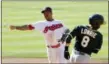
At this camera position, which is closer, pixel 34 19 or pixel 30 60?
pixel 30 60

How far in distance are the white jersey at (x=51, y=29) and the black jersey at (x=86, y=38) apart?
4.31 ft

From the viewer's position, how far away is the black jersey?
649 centimetres

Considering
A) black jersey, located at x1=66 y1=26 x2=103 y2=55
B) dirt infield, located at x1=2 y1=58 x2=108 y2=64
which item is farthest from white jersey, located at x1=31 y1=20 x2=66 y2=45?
dirt infield, located at x1=2 y1=58 x2=108 y2=64

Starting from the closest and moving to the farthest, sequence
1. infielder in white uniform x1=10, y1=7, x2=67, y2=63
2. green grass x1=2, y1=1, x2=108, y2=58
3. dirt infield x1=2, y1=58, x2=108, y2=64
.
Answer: infielder in white uniform x1=10, y1=7, x2=67, y2=63
dirt infield x1=2, y1=58, x2=108, y2=64
green grass x1=2, y1=1, x2=108, y2=58

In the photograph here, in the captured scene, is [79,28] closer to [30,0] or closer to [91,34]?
[91,34]

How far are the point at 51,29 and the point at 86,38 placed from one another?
5.27ft

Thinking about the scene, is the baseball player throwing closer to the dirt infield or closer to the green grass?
the dirt infield

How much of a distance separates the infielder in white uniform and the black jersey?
133cm

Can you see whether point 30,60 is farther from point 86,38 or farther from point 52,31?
point 86,38

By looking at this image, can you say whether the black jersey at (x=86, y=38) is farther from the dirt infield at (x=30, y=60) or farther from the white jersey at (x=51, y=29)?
the dirt infield at (x=30, y=60)

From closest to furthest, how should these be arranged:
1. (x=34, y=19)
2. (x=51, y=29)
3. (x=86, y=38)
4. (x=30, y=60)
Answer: (x=86, y=38)
(x=51, y=29)
(x=30, y=60)
(x=34, y=19)

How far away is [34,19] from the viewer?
2084 cm

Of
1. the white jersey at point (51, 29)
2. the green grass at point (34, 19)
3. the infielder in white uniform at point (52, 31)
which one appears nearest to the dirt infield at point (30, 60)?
the green grass at point (34, 19)

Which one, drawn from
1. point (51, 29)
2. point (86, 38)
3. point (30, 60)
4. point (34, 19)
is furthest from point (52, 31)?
point (34, 19)
